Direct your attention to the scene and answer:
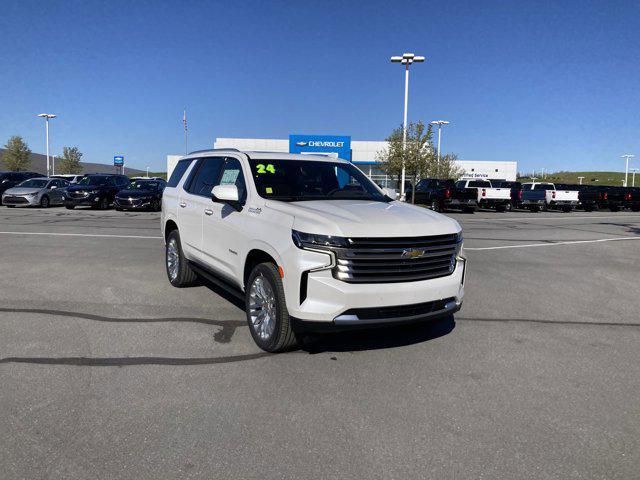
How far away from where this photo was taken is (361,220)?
424cm

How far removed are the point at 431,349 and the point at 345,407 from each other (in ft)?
4.99

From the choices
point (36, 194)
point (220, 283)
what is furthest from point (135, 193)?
point (220, 283)

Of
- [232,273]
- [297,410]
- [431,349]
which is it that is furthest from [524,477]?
[232,273]

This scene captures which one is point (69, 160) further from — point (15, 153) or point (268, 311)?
point (268, 311)

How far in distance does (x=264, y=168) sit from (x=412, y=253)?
2087mm

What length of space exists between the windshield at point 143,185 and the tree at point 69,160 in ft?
191

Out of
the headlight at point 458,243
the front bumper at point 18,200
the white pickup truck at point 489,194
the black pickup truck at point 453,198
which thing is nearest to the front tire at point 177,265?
the headlight at point 458,243

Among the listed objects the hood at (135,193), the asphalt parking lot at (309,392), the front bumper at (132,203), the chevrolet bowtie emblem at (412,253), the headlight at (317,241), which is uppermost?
the hood at (135,193)

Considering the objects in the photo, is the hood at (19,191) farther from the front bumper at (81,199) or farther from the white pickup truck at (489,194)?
the white pickup truck at (489,194)

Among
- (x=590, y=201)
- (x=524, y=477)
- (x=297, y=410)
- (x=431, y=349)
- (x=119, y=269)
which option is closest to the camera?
(x=524, y=477)

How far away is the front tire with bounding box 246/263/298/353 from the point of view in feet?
14.2

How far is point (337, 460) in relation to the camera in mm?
2900

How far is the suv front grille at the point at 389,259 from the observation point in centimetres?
404

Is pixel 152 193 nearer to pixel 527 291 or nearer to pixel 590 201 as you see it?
pixel 527 291
